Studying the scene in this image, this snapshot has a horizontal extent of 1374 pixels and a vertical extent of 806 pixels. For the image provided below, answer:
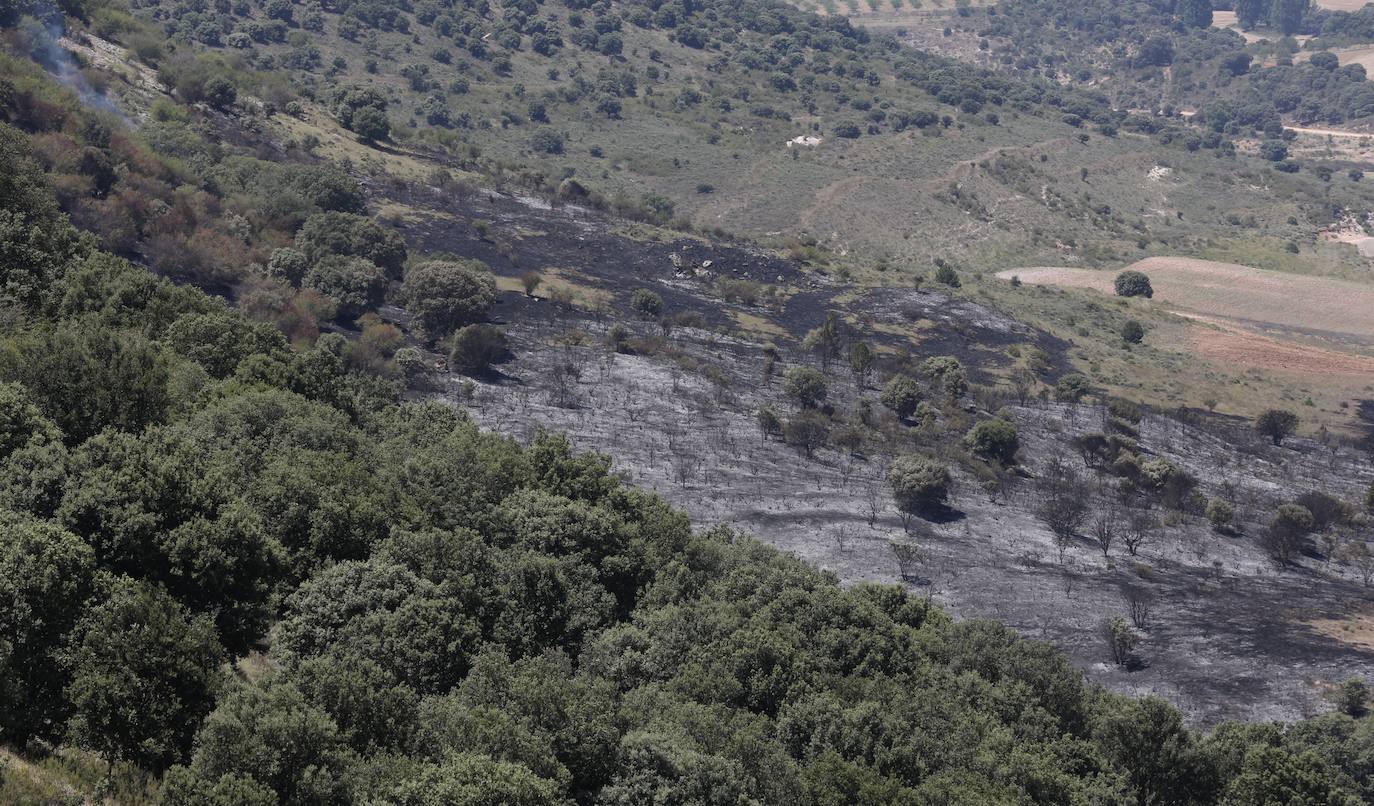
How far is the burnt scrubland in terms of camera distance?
2775 cm

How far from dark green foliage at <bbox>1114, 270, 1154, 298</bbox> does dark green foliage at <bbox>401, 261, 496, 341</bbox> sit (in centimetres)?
6923

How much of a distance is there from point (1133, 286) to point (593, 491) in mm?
96282

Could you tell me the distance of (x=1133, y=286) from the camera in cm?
13212

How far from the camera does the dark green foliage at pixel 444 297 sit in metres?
84.5

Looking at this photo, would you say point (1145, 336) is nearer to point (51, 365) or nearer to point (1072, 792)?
point (1072, 792)

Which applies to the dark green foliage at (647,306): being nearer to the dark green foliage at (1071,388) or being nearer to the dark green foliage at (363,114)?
the dark green foliage at (1071,388)

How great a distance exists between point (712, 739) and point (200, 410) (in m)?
21.5

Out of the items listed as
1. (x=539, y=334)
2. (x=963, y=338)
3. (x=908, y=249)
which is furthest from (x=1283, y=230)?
(x=539, y=334)

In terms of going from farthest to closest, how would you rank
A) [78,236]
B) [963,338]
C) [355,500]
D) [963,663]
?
1. [963,338]
2. [78,236]
3. [963,663]
4. [355,500]

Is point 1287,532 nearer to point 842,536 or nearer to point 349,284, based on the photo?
point 842,536

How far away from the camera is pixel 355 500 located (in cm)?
3850

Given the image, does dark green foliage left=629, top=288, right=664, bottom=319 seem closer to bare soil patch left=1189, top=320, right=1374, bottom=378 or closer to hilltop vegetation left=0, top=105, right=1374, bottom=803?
hilltop vegetation left=0, top=105, right=1374, bottom=803

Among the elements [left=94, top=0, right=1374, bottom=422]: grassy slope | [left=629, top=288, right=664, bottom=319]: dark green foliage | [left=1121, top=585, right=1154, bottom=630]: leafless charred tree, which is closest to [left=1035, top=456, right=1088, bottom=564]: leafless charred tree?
[left=1121, top=585, right=1154, bottom=630]: leafless charred tree

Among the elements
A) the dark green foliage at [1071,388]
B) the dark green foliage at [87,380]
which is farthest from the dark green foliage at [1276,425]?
the dark green foliage at [87,380]
